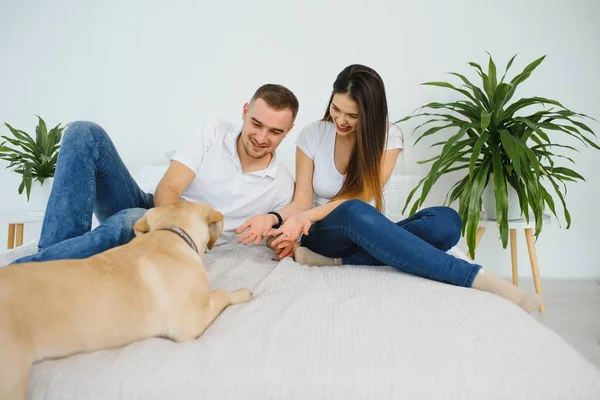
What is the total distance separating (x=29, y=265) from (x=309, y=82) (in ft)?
8.68

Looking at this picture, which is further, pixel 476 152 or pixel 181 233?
pixel 476 152

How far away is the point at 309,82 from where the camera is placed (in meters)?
3.47

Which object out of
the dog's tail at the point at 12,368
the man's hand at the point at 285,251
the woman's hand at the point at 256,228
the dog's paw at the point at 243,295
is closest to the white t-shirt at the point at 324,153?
the man's hand at the point at 285,251

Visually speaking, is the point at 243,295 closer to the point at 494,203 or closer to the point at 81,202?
the point at 81,202

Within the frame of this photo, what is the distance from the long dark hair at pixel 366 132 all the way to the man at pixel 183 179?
0.82ft

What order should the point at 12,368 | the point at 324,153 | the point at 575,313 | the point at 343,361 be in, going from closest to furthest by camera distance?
the point at 12,368
the point at 343,361
the point at 324,153
the point at 575,313

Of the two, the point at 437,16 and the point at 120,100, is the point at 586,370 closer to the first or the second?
the point at 437,16

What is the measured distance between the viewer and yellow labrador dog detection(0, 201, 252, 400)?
0.96 m

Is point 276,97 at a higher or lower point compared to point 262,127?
higher

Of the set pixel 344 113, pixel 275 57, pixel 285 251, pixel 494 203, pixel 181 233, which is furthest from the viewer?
pixel 275 57

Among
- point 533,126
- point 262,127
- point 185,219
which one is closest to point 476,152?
point 533,126

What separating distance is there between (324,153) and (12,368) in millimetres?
1578

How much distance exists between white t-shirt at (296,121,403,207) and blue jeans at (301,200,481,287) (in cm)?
31

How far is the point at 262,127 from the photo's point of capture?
2.04m
